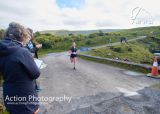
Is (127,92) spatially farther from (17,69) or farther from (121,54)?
(121,54)

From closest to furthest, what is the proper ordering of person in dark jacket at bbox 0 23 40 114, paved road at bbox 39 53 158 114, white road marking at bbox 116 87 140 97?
person in dark jacket at bbox 0 23 40 114 → paved road at bbox 39 53 158 114 → white road marking at bbox 116 87 140 97

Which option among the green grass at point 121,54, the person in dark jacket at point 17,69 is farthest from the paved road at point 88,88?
the green grass at point 121,54

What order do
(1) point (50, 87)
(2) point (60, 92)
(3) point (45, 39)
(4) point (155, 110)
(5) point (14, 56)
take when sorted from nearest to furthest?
1. (5) point (14, 56)
2. (4) point (155, 110)
3. (2) point (60, 92)
4. (1) point (50, 87)
5. (3) point (45, 39)

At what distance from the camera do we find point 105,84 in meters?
10.5

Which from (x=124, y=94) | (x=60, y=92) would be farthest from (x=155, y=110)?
(x=60, y=92)

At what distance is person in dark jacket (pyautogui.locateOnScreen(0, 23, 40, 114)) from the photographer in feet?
11.0

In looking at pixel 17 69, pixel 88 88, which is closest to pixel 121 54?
pixel 88 88

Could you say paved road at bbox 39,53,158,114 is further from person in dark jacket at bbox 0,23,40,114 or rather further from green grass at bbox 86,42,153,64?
green grass at bbox 86,42,153,64

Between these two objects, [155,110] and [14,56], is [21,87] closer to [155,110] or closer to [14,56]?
[14,56]

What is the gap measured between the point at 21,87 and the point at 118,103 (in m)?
4.54

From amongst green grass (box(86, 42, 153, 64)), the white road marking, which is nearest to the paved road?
the white road marking

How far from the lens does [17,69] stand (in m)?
3.36

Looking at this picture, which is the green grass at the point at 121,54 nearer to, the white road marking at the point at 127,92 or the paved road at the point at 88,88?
the paved road at the point at 88,88

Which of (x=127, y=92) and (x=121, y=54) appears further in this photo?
(x=121, y=54)
